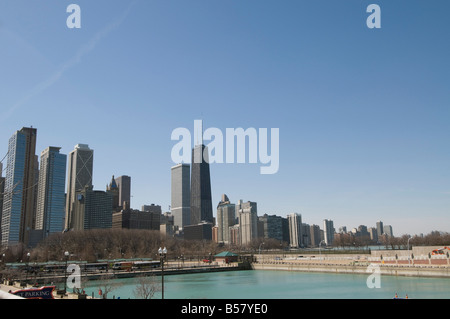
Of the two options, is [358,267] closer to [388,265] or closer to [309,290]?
[388,265]

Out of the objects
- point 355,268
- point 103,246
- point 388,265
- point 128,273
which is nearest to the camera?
point 388,265

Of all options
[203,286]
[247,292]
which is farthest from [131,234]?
[247,292]

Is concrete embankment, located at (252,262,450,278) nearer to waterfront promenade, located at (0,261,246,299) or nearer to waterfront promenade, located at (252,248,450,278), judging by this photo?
waterfront promenade, located at (252,248,450,278)

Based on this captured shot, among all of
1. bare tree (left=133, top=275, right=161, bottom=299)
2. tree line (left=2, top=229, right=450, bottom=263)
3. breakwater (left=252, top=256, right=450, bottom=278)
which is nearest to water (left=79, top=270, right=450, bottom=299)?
bare tree (left=133, top=275, right=161, bottom=299)

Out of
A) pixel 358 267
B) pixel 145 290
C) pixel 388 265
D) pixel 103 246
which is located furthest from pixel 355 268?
pixel 103 246

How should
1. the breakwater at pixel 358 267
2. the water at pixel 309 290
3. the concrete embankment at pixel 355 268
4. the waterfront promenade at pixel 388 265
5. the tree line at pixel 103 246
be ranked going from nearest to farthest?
the water at pixel 309 290 < the concrete embankment at pixel 355 268 < the breakwater at pixel 358 267 < the waterfront promenade at pixel 388 265 < the tree line at pixel 103 246

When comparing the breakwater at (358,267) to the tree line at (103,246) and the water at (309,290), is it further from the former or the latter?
the tree line at (103,246)

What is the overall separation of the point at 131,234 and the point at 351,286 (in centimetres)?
8429

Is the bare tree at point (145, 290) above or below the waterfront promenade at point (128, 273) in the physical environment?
above

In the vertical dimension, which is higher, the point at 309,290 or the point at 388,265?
the point at 388,265

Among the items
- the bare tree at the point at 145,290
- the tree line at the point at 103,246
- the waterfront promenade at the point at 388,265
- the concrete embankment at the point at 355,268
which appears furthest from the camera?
the tree line at the point at 103,246

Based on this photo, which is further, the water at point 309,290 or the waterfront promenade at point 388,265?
the waterfront promenade at point 388,265

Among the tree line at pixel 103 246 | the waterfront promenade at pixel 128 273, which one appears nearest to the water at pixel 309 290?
the waterfront promenade at pixel 128 273
